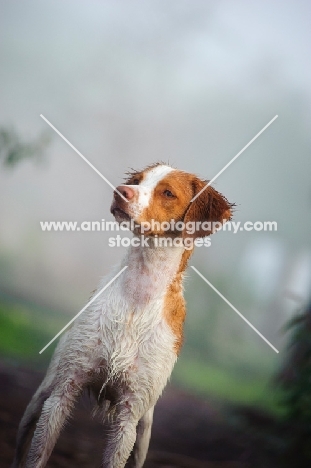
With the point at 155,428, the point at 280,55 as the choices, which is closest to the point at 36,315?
the point at 155,428

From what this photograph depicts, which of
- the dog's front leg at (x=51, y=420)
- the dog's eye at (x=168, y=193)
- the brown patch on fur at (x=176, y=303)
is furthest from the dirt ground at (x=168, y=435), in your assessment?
the dog's eye at (x=168, y=193)

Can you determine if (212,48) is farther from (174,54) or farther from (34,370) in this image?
(34,370)

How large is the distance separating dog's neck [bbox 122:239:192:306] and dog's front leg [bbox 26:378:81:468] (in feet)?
1.29

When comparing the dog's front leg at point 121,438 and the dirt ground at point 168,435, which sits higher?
the dog's front leg at point 121,438

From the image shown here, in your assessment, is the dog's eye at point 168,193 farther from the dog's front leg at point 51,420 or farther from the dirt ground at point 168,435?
the dirt ground at point 168,435

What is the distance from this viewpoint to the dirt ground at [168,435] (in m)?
2.85

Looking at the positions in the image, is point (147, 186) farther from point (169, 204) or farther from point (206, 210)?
point (206, 210)

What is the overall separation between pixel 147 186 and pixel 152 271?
310 millimetres

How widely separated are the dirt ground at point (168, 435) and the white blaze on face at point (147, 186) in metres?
0.99

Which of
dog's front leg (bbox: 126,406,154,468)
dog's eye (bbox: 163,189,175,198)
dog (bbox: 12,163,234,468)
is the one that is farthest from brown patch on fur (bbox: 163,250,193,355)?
dog's front leg (bbox: 126,406,154,468)

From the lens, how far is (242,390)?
306 cm

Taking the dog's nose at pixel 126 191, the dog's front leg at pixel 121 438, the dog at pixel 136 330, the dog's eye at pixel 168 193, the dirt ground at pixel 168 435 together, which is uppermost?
the dog's eye at pixel 168 193

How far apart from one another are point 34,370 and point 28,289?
0.35 meters

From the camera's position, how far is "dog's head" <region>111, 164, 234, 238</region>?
7.43 feet
